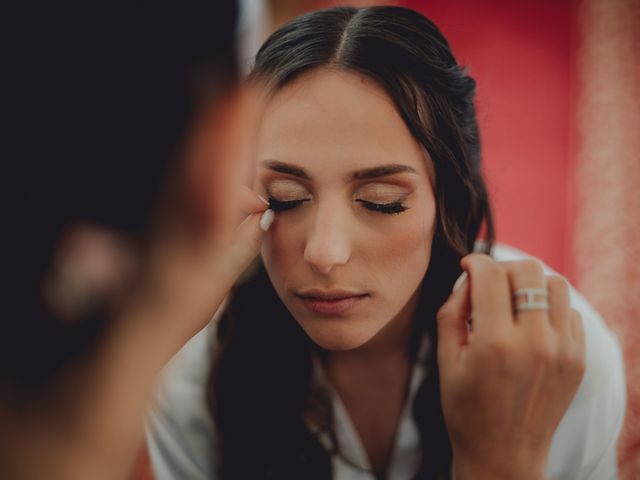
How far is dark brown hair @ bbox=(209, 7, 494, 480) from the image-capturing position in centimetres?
85

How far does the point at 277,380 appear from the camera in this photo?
1119mm

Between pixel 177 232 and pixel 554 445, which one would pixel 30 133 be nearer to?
pixel 177 232

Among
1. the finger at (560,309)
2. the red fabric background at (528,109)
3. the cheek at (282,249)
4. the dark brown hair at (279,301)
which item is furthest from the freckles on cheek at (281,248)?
the red fabric background at (528,109)

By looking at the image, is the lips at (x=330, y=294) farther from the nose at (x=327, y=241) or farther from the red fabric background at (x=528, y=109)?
the red fabric background at (x=528, y=109)

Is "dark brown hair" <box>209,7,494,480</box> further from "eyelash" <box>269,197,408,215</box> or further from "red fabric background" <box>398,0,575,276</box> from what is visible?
"red fabric background" <box>398,0,575,276</box>

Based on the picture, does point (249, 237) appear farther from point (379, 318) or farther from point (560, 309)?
point (560, 309)

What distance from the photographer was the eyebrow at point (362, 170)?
786 millimetres

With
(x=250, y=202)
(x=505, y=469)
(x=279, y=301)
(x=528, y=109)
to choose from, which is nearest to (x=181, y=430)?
(x=279, y=301)

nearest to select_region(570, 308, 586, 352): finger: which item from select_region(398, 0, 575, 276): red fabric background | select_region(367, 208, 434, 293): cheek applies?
select_region(367, 208, 434, 293): cheek

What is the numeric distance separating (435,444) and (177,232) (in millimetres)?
866

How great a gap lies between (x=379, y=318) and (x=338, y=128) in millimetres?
330

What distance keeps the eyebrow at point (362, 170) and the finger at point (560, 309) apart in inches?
11.2

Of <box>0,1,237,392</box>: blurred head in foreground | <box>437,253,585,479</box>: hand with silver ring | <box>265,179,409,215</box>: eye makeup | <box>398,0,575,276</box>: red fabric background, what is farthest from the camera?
<box>398,0,575,276</box>: red fabric background

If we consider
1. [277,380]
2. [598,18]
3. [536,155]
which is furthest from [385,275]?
[598,18]
